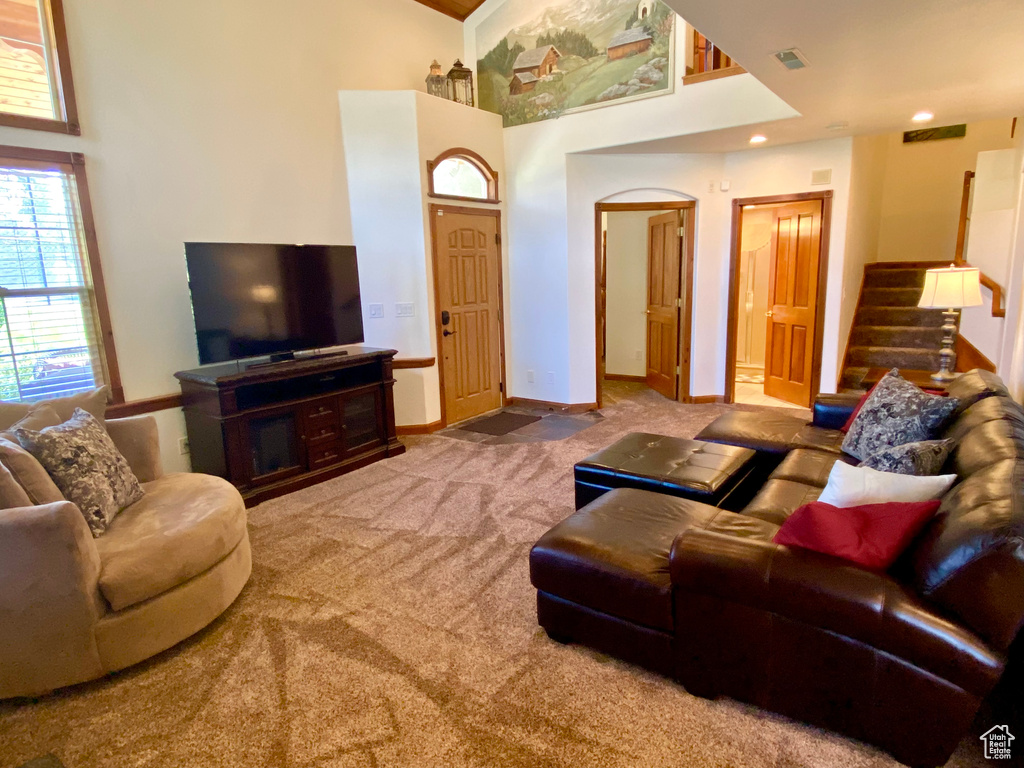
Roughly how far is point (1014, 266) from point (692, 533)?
4.28m

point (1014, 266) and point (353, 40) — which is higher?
point (353, 40)

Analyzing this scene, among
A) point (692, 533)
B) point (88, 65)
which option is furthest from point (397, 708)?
point (88, 65)

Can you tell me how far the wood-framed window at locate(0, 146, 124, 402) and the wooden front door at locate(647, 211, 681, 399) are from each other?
4.82m

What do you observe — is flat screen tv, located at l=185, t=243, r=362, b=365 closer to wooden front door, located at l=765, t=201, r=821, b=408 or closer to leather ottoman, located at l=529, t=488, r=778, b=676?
leather ottoman, located at l=529, t=488, r=778, b=676

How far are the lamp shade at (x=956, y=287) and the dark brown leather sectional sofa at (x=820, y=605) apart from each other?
1.66m

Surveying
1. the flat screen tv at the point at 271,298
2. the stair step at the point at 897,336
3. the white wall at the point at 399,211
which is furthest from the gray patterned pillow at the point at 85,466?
the stair step at the point at 897,336

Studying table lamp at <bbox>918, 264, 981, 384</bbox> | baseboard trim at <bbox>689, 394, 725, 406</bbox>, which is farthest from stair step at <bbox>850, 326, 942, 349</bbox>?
table lamp at <bbox>918, 264, 981, 384</bbox>

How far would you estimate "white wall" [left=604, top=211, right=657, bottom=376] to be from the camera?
22.5 ft

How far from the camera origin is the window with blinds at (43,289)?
3086mm

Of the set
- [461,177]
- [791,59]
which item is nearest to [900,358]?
[791,59]

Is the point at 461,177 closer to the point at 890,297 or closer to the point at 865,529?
the point at 865,529

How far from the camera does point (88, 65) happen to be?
329cm

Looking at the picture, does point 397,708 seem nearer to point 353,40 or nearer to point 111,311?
point 111,311

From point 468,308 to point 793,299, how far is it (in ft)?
10.4
